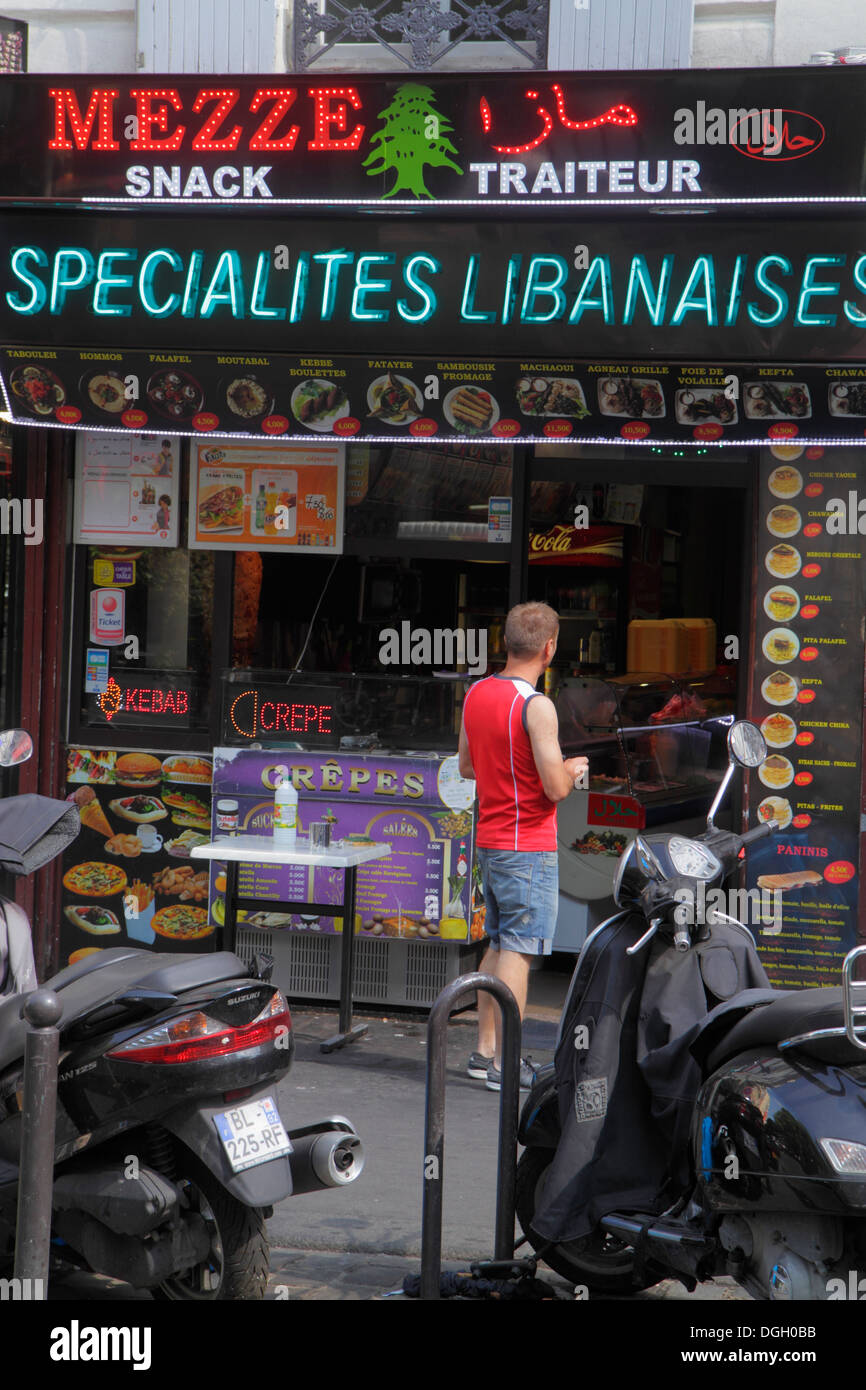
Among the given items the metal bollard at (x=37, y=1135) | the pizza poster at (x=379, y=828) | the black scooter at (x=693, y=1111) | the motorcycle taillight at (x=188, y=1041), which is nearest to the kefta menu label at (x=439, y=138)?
the pizza poster at (x=379, y=828)

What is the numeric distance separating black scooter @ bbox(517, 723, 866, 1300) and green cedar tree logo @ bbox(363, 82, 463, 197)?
3759mm

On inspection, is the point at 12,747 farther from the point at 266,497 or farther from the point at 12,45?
the point at 12,45

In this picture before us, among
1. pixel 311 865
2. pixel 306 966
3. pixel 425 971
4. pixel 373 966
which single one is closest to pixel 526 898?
pixel 311 865

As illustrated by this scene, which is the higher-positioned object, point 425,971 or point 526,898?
point 526,898

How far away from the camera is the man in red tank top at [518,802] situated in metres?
6.71

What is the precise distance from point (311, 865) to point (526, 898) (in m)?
1.29

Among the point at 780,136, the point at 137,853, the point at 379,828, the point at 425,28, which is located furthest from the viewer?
the point at 137,853

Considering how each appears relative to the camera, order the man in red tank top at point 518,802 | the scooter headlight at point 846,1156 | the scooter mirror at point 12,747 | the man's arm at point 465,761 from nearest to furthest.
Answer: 1. the scooter headlight at point 846,1156
2. the scooter mirror at point 12,747
3. the man in red tank top at point 518,802
4. the man's arm at point 465,761

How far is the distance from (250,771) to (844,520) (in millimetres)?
3215

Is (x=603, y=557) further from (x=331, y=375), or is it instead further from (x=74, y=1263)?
(x=74, y=1263)

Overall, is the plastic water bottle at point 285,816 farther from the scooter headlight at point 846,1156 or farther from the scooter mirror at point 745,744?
the scooter headlight at point 846,1156

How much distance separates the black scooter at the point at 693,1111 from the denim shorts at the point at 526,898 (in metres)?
1.88

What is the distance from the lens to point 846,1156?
3486 millimetres

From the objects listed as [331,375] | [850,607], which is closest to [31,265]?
[331,375]
